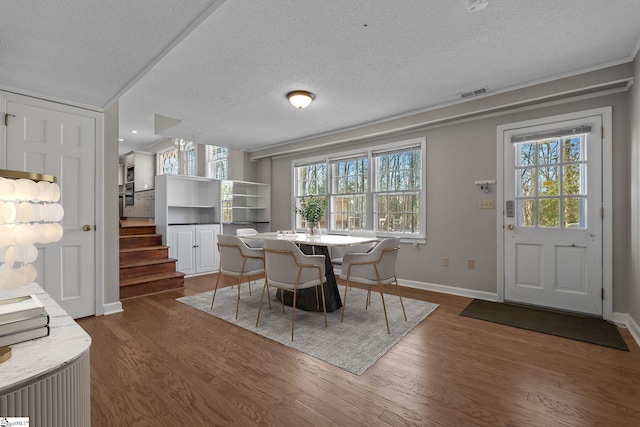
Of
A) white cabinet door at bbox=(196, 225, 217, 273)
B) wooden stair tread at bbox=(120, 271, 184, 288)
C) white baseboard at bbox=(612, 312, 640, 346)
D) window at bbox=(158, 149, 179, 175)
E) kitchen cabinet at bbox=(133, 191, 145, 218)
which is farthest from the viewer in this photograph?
window at bbox=(158, 149, 179, 175)

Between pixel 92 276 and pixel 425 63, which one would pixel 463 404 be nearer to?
pixel 425 63

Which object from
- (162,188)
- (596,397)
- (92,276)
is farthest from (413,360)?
(162,188)

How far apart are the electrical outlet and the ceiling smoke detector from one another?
2.43m

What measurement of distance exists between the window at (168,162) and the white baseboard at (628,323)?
9.05m

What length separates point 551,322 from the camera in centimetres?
308

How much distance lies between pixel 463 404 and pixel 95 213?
151 inches

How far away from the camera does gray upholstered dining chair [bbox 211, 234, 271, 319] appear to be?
3.34m

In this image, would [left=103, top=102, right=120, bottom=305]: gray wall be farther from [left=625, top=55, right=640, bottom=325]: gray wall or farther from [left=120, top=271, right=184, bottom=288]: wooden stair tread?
[left=625, top=55, right=640, bottom=325]: gray wall

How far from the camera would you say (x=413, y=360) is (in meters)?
2.31

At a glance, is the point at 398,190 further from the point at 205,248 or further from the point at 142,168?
the point at 142,168

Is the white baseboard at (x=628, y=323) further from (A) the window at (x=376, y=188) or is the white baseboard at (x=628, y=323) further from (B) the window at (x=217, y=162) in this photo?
(B) the window at (x=217, y=162)

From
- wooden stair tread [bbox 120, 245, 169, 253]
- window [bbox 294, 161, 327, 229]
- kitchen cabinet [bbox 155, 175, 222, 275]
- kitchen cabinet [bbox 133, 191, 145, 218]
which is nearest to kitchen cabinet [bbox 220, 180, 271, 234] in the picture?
kitchen cabinet [bbox 155, 175, 222, 275]

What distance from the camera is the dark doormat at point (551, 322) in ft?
8.87

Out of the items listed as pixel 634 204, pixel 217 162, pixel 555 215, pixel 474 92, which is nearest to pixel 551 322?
pixel 555 215
